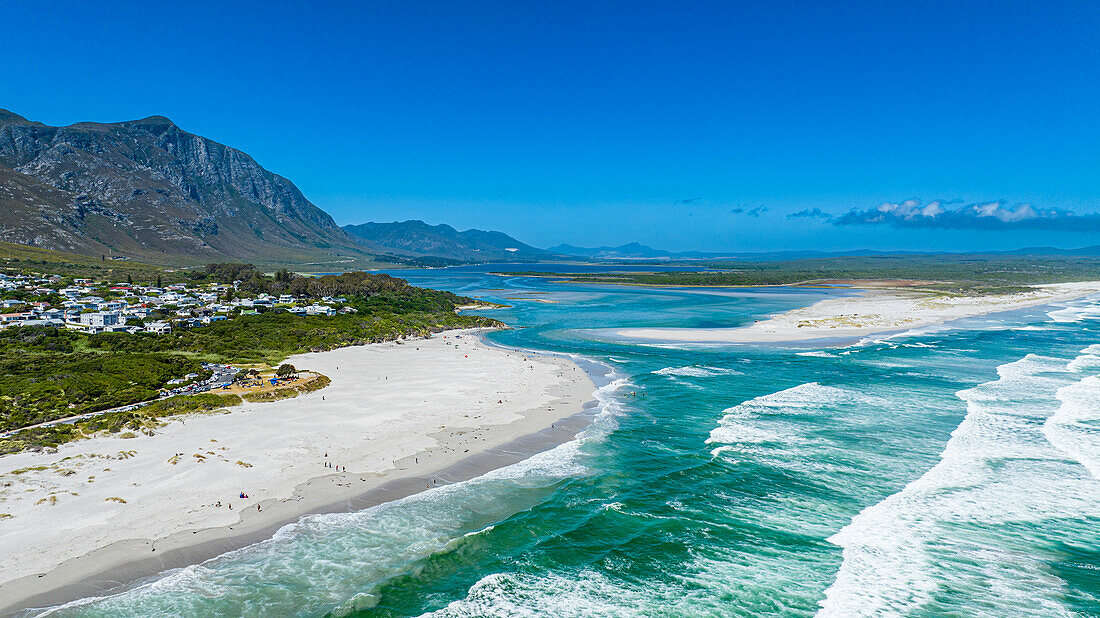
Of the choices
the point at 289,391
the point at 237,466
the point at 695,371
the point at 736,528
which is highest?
the point at 289,391

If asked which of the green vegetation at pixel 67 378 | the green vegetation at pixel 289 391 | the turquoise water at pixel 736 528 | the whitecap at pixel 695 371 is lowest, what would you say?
the turquoise water at pixel 736 528

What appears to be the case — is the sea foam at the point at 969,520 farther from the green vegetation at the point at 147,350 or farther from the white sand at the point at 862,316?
the white sand at the point at 862,316

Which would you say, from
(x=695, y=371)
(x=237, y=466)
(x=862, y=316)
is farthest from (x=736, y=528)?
(x=862, y=316)

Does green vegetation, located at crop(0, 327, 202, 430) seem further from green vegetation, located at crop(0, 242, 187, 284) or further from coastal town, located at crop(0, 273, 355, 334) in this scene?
green vegetation, located at crop(0, 242, 187, 284)

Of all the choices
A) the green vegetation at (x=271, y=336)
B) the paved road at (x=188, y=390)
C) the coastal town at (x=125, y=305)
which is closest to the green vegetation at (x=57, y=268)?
the coastal town at (x=125, y=305)

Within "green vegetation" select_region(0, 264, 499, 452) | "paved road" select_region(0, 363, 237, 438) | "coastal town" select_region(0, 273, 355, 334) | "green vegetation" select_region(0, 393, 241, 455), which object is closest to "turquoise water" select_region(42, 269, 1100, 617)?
"green vegetation" select_region(0, 393, 241, 455)

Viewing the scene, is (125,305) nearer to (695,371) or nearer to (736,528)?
(695,371)
